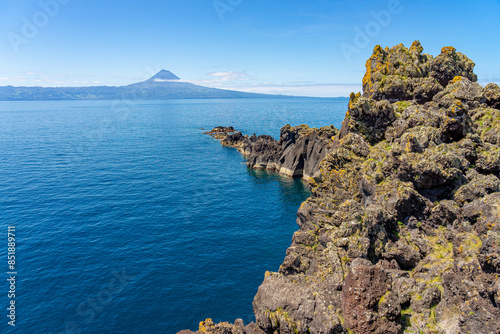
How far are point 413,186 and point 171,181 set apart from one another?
237 feet

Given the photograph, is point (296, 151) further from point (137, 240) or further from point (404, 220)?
point (404, 220)

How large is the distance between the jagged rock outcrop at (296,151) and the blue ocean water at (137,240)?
4.88 m

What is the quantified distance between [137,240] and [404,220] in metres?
44.8

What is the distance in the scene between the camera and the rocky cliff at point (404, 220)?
17109 mm

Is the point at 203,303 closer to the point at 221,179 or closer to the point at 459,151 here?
the point at 459,151

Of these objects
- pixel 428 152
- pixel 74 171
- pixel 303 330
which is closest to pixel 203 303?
pixel 303 330

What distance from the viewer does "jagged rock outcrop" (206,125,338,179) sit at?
90.1m

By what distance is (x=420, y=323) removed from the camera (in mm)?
17125

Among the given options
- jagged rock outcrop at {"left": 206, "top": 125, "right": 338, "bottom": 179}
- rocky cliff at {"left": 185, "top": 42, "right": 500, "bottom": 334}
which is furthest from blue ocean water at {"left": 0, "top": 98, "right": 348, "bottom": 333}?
rocky cliff at {"left": 185, "top": 42, "right": 500, "bottom": 334}

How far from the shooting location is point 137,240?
175 feet

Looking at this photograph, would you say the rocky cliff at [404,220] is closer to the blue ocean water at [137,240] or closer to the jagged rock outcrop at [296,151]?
the blue ocean water at [137,240]

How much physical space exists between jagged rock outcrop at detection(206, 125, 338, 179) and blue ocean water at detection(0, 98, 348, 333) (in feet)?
16.0

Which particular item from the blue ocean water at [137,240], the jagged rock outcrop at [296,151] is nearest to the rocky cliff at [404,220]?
the blue ocean water at [137,240]

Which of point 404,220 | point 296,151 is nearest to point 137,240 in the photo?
point 404,220
